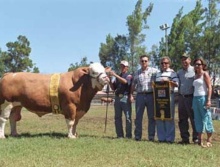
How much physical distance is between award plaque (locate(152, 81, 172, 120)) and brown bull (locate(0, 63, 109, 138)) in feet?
4.05

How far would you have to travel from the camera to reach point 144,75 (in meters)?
9.02

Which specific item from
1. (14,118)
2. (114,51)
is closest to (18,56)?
(114,51)

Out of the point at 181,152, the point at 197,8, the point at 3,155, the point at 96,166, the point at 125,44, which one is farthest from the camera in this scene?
the point at 125,44

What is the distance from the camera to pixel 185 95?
347 inches

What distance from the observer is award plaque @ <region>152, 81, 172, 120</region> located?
28.8 ft

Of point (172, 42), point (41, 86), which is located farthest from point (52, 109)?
point (172, 42)

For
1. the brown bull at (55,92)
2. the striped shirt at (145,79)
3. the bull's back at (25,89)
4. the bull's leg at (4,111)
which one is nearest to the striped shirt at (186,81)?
the striped shirt at (145,79)

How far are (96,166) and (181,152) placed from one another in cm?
202

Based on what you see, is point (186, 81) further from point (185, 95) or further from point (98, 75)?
point (98, 75)

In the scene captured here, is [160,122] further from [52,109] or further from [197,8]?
[197,8]

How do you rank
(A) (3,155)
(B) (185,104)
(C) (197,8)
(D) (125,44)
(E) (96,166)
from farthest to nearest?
(D) (125,44) → (C) (197,8) → (B) (185,104) → (A) (3,155) → (E) (96,166)

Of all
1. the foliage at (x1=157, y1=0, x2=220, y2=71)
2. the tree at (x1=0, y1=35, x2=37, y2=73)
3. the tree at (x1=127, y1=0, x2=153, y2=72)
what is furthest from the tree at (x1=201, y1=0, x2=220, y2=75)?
the tree at (x1=0, y1=35, x2=37, y2=73)

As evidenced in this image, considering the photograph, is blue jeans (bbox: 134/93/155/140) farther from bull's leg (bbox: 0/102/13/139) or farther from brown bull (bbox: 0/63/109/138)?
bull's leg (bbox: 0/102/13/139)

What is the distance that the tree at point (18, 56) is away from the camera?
52.1 m
